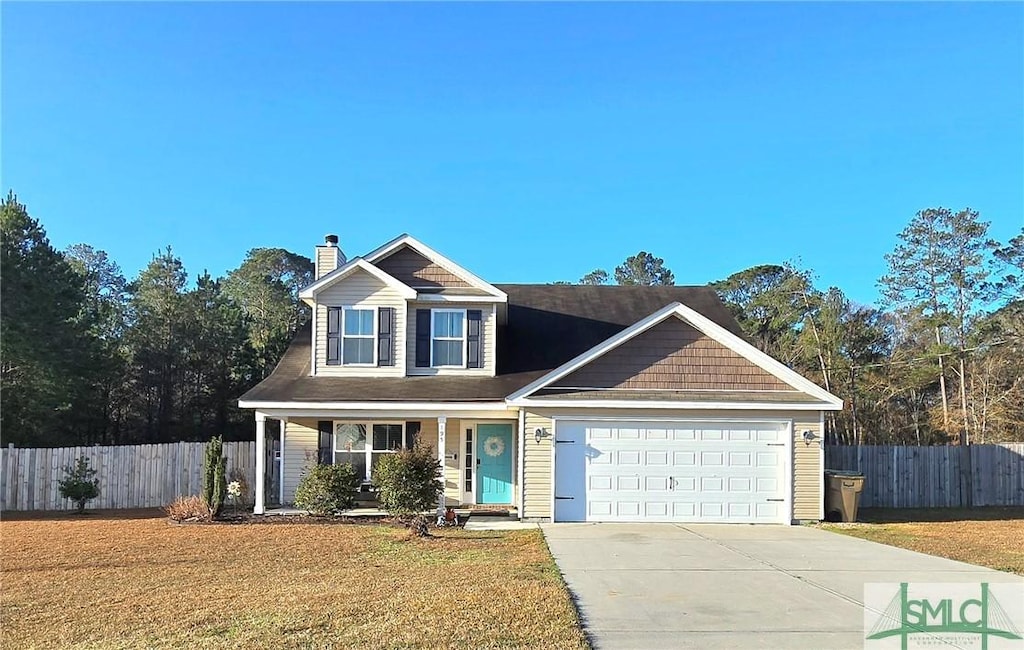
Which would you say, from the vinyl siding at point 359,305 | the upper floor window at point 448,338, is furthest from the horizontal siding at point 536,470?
the vinyl siding at point 359,305

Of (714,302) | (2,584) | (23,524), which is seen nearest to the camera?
(2,584)

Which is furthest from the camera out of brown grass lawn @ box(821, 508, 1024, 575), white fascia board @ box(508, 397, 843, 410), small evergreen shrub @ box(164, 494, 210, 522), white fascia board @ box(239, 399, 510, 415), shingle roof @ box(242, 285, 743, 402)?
shingle roof @ box(242, 285, 743, 402)

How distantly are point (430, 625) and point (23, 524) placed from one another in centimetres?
1247

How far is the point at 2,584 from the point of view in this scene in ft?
30.0

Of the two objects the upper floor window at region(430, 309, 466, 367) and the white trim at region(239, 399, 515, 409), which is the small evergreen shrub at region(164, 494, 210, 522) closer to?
the white trim at region(239, 399, 515, 409)

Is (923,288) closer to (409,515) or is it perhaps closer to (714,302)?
(714,302)

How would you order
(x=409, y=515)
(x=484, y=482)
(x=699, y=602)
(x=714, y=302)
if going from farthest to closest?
1. (x=714, y=302)
2. (x=484, y=482)
3. (x=409, y=515)
4. (x=699, y=602)

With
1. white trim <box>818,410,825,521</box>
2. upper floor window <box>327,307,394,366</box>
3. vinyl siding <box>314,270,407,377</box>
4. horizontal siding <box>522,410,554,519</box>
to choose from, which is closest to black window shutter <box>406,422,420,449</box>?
vinyl siding <box>314,270,407,377</box>

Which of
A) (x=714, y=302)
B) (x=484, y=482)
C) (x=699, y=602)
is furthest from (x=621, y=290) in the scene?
(x=699, y=602)

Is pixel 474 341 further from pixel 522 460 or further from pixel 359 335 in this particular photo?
pixel 522 460

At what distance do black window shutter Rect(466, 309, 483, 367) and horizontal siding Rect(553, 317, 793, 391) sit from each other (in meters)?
2.96

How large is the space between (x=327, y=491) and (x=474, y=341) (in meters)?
4.75

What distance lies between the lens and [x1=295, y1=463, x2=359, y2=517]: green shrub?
50.0ft

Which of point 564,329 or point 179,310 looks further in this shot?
point 179,310
